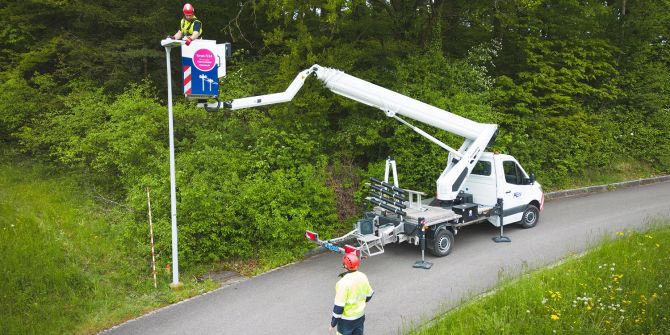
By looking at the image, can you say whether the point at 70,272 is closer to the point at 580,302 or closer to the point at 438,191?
the point at 438,191

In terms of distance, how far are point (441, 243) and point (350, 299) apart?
496cm

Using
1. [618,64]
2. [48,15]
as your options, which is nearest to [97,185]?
[48,15]

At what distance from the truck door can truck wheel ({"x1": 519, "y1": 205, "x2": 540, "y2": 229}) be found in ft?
0.91

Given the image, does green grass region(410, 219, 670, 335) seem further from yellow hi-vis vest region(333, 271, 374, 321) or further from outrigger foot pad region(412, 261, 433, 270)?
outrigger foot pad region(412, 261, 433, 270)

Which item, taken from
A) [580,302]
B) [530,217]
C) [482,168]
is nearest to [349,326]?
[580,302]

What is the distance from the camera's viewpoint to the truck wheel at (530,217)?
1234 centimetres

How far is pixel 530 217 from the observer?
12.5 meters

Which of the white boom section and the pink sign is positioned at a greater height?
the pink sign

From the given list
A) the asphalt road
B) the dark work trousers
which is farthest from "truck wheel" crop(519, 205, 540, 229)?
the dark work trousers

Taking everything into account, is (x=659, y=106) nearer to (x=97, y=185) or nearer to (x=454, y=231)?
(x=454, y=231)

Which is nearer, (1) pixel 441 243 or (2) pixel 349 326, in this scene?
(2) pixel 349 326

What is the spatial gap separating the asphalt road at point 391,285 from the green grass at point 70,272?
64cm

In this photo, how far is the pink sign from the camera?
27.8ft

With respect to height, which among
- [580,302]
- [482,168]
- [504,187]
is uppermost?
[482,168]
